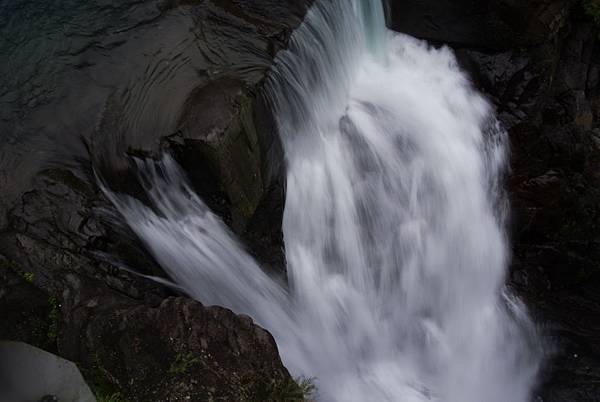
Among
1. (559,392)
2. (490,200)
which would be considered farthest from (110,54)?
(559,392)

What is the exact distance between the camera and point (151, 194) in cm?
583

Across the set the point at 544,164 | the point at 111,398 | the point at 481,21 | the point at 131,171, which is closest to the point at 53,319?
the point at 111,398

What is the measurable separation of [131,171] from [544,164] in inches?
214

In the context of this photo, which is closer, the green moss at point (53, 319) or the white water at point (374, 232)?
the green moss at point (53, 319)

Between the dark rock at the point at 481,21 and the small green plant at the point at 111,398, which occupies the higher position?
the dark rock at the point at 481,21

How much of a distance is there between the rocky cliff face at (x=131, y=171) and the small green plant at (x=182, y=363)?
11mm

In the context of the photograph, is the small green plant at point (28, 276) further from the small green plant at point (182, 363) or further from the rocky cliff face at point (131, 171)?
the small green plant at point (182, 363)

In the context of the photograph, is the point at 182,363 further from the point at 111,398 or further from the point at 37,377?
the point at 37,377

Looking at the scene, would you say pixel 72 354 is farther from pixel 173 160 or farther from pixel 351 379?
pixel 351 379

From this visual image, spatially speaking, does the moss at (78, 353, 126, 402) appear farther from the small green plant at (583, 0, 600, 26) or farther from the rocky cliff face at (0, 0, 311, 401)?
the small green plant at (583, 0, 600, 26)

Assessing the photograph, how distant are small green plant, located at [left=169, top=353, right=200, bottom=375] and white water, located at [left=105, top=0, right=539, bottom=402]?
1.09 metres

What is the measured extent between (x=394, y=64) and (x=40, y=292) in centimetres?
573

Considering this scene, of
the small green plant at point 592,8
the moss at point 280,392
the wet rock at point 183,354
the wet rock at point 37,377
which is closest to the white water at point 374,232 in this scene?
the wet rock at point 183,354

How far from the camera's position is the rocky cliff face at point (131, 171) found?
4918 millimetres
